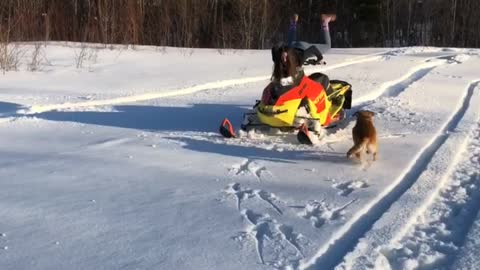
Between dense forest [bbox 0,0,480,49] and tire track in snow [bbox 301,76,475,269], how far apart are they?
32.9 ft

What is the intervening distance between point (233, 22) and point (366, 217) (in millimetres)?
26251

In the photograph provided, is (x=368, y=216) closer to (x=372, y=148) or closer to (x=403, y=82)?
(x=372, y=148)

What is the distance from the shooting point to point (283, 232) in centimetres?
387

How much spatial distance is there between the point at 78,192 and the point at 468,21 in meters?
34.2

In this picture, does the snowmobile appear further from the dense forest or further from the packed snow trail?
the dense forest

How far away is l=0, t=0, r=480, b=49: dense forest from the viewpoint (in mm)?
19969

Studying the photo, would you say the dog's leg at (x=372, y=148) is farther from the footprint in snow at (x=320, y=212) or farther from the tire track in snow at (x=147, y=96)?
the tire track in snow at (x=147, y=96)

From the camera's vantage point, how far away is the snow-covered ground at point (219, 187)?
3551 millimetres

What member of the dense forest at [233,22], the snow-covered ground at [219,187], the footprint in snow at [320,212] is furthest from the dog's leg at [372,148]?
the dense forest at [233,22]

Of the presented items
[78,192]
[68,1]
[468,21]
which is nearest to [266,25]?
[68,1]

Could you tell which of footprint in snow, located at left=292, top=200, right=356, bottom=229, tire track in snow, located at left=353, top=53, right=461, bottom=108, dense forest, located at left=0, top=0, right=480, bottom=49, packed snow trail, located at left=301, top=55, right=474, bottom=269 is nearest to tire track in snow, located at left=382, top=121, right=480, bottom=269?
packed snow trail, located at left=301, top=55, right=474, bottom=269

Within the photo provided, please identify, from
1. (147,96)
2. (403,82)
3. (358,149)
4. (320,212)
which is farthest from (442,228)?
(403,82)

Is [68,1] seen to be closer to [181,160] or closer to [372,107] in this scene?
[372,107]

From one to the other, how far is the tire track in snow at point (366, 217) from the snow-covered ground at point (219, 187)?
0.5 inches
